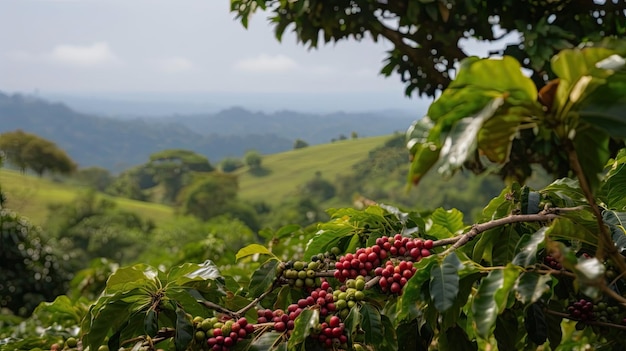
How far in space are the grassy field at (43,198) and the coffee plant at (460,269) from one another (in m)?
48.2

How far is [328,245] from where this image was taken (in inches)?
A: 51.3

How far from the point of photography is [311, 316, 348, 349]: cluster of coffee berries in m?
0.96

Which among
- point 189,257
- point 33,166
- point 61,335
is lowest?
point 33,166

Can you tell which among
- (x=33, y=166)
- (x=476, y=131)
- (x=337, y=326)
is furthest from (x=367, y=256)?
(x=33, y=166)

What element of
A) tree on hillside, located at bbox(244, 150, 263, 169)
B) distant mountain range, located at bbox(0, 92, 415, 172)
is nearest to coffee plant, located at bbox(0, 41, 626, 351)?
tree on hillside, located at bbox(244, 150, 263, 169)

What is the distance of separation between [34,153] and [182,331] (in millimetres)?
47160

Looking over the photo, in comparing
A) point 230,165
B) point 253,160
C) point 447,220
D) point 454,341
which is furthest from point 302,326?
point 230,165

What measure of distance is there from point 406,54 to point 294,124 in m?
163

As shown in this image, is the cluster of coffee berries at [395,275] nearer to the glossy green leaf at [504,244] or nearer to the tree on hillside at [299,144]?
the glossy green leaf at [504,244]

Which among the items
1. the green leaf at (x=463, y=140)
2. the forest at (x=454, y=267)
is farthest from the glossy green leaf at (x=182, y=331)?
the green leaf at (x=463, y=140)

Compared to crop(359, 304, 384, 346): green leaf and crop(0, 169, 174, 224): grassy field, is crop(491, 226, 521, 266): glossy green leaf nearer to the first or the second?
crop(359, 304, 384, 346): green leaf

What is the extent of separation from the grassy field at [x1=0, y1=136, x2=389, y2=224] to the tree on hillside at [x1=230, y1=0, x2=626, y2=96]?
160ft

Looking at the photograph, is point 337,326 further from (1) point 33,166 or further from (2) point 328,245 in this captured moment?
(1) point 33,166

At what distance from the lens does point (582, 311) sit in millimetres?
1077
